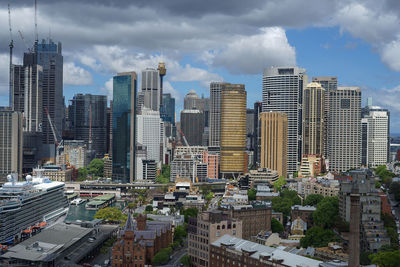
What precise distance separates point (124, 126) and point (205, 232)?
93.1 meters

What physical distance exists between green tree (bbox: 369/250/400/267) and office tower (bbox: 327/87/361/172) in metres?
103

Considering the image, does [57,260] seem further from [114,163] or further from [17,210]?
[114,163]

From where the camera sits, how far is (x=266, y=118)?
13850cm

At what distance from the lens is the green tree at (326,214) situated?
6812cm

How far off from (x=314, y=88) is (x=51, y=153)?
88.9 metres

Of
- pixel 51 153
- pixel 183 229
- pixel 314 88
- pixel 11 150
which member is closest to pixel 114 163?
pixel 11 150

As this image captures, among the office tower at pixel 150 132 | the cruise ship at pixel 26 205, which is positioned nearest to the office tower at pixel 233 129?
the office tower at pixel 150 132

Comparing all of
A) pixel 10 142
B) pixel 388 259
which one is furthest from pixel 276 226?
pixel 10 142

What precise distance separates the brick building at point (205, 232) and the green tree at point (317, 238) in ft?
27.8

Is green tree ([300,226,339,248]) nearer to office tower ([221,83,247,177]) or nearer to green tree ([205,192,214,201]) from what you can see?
green tree ([205,192,214,201])

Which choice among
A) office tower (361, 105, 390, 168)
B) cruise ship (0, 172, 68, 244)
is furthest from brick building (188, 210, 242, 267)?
office tower (361, 105, 390, 168)

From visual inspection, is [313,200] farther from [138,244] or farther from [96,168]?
[96,168]

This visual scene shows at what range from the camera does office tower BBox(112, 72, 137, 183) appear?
14275 centimetres

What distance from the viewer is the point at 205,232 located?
5438cm
